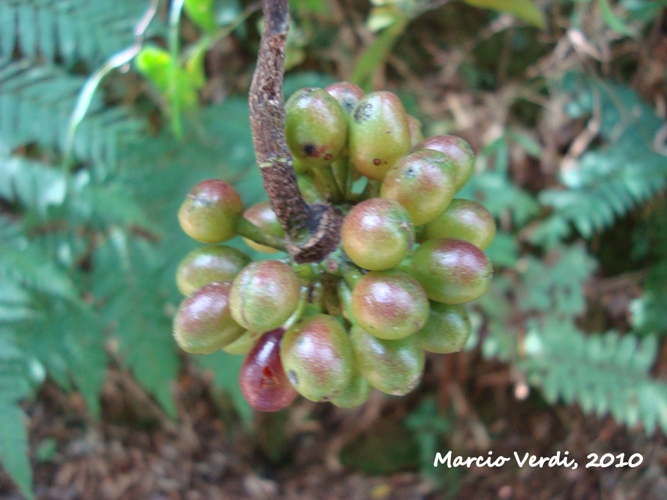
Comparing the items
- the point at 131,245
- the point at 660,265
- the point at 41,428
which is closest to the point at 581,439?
the point at 660,265

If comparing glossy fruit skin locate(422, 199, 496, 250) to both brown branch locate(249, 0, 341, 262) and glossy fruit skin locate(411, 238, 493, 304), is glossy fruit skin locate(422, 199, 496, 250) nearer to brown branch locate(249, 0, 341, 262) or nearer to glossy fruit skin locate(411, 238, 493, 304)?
glossy fruit skin locate(411, 238, 493, 304)

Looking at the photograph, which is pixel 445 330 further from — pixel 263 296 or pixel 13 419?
pixel 13 419

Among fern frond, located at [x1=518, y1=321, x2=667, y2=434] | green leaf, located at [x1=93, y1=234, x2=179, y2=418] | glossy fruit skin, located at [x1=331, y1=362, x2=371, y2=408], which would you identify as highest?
glossy fruit skin, located at [x1=331, y1=362, x2=371, y2=408]

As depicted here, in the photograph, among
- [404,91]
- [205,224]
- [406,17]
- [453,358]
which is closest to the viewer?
[205,224]

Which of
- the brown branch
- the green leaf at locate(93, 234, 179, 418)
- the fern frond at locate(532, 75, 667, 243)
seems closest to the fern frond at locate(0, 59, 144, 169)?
the green leaf at locate(93, 234, 179, 418)

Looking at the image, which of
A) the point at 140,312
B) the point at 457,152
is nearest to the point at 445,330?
the point at 457,152

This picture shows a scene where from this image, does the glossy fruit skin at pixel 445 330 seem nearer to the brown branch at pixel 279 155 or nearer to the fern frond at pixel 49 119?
the brown branch at pixel 279 155

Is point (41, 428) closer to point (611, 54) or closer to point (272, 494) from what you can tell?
point (272, 494)
